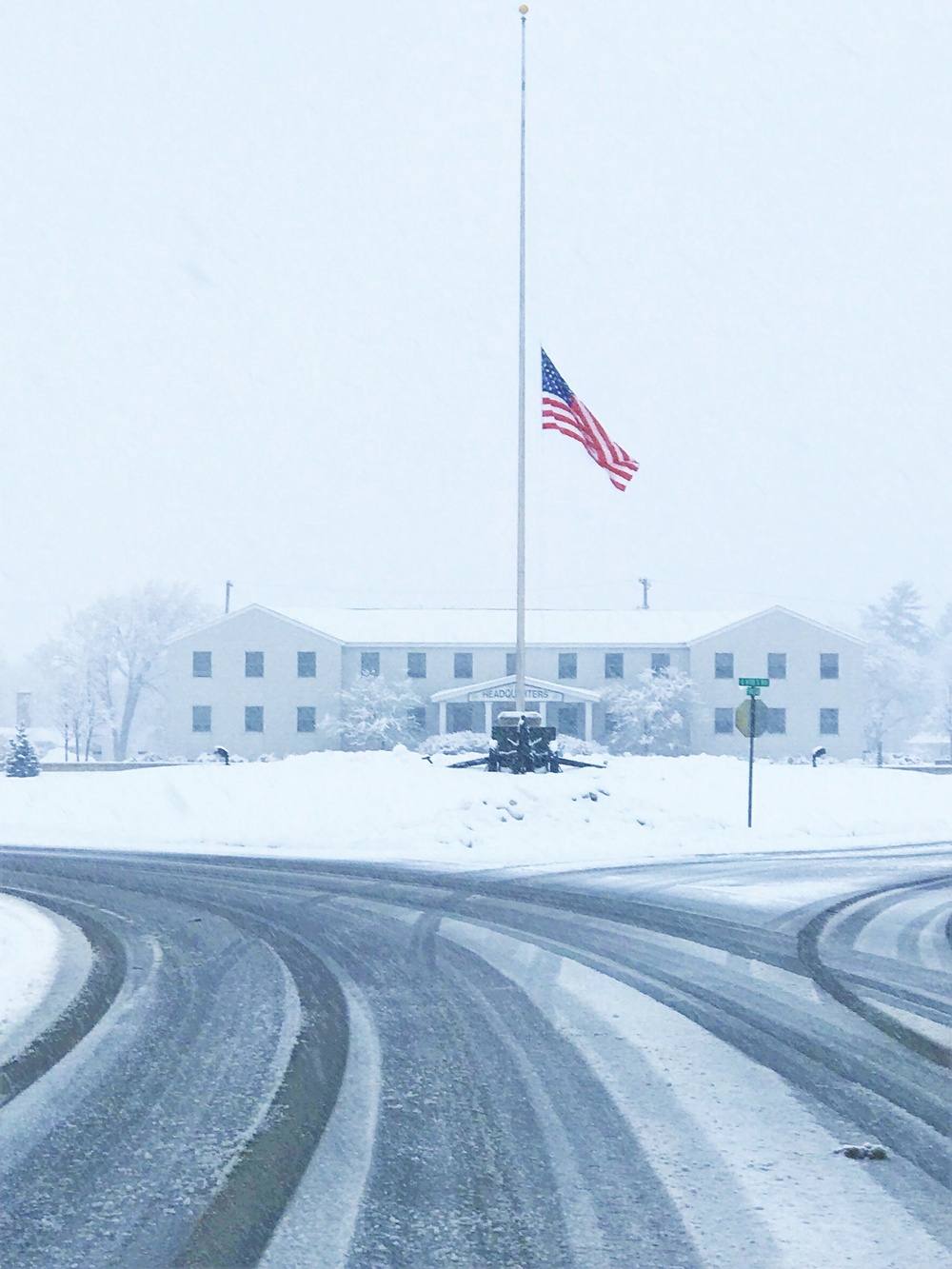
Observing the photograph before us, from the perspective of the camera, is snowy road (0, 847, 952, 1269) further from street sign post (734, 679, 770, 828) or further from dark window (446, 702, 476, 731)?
dark window (446, 702, 476, 731)

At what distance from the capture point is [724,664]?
204ft

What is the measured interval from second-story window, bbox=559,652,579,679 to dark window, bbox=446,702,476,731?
5.40 metres

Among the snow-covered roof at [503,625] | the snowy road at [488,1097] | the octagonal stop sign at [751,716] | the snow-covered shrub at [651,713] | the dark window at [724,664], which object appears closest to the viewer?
the snowy road at [488,1097]

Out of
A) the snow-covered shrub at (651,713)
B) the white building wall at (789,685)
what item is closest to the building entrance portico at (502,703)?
the snow-covered shrub at (651,713)

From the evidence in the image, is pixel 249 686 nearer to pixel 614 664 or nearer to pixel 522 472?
pixel 614 664

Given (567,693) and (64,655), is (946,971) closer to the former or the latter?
(567,693)

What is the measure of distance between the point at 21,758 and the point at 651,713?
31.2 m

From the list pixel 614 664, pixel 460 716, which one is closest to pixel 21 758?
pixel 460 716

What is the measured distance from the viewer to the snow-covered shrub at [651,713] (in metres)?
59.1

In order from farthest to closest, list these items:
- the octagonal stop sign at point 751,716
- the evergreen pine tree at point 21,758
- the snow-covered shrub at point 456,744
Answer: the snow-covered shrub at point 456,744, the evergreen pine tree at point 21,758, the octagonal stop sign at point 751,716

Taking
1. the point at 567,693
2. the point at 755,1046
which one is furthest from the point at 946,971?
the point at 567,693

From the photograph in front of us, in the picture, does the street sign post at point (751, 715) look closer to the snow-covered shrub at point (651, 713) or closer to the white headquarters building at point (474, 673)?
the snow-covered shrub at point (651, 713)

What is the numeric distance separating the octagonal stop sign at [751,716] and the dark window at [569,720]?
40.5 metres

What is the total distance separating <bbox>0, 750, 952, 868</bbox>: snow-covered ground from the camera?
1842cm
